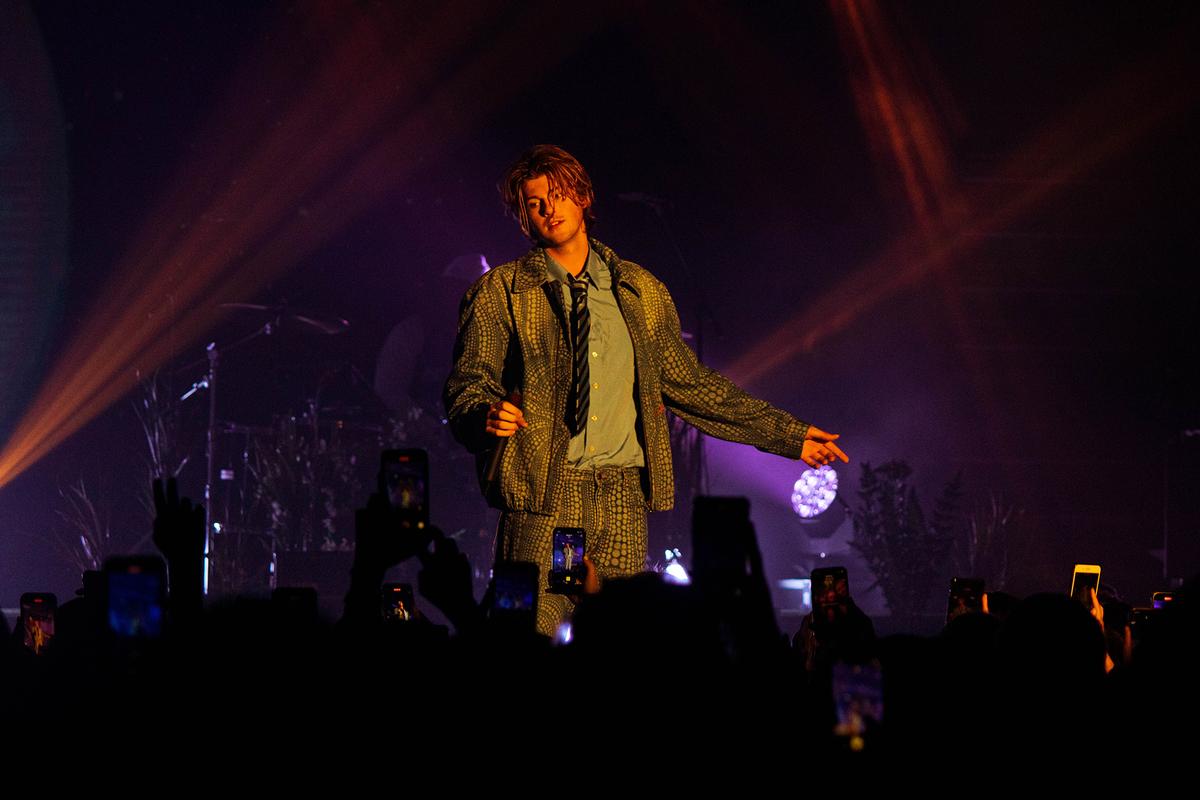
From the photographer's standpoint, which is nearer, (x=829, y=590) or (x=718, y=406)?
(x=829, y=590)

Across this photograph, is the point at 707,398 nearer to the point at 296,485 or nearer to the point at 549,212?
the point at 549,212

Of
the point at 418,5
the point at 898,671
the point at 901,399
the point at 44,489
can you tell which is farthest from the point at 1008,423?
the point at 898,671

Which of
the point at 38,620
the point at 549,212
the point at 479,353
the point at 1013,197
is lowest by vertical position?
the point at 38,620

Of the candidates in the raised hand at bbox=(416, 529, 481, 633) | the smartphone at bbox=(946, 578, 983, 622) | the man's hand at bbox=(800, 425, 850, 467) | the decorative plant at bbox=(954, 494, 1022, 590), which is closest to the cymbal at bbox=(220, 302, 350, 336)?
the decorative plant at bbox=(954, 494, 1022, 590)

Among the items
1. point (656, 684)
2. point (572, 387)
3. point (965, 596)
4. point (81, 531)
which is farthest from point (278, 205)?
point (656, 684)

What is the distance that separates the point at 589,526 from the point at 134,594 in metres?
1.58

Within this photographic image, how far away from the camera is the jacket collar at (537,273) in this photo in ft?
11.9

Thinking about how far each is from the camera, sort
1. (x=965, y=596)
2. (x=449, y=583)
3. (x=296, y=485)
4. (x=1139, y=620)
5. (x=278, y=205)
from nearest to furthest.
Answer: (x=449, y=583) → (x=1139, y=620) → (x=965, y=596) → (x=296, y=485) → (x=278, y=205)

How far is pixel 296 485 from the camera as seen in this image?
8930mm

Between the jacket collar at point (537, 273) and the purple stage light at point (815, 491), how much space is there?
258 inches

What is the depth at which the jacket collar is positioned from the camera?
3633 millimetres

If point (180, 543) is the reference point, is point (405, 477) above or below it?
above

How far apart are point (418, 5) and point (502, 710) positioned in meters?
8.60

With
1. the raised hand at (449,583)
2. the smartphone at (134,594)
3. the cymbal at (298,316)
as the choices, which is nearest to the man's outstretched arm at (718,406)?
the raised hand at (449,583)
